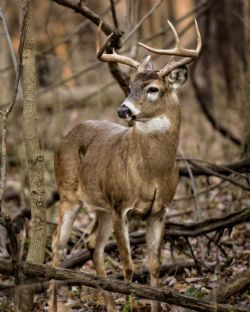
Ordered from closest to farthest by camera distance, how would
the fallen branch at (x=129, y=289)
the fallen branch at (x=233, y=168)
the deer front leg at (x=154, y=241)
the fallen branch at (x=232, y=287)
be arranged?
1. the fallen branch at (x=129, y=289)
2. the fallen branch at (x=232, y=287)
3. the deer front leg at (x=154, y=241)
4. the fallen branch at (x=233, y=168)

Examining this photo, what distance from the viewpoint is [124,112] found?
233 inches

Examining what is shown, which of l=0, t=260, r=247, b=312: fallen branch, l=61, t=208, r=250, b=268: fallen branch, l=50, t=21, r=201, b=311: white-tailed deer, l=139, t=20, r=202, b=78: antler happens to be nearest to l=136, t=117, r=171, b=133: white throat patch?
l=50, t=21, r=201, b=311: white-tailed deer

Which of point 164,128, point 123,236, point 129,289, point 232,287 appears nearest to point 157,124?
point 164,128

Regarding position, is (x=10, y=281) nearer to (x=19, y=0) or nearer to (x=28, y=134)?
(x=28, y=134)

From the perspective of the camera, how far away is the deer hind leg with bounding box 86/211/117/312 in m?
7.07

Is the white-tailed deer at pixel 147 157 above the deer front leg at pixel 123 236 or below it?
above

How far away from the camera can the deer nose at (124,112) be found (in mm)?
5887

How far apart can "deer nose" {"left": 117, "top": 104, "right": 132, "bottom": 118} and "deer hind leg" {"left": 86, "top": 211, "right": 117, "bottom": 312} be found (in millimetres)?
1539

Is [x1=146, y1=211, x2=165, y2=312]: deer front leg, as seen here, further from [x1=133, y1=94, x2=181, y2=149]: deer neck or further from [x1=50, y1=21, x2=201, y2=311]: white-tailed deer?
[x1=133, y1=94, x2=181, y2=149]: deer neck

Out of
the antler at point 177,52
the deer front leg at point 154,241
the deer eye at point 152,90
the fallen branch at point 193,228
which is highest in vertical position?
the antler at point 177,52

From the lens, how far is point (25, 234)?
8.16 meters

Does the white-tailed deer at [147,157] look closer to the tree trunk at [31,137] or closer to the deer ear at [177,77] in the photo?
the deer ear at [177,77]

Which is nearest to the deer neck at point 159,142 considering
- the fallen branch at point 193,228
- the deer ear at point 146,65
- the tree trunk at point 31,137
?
the deer ear at point 146,65

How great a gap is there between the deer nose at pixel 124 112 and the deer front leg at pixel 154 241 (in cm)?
87
